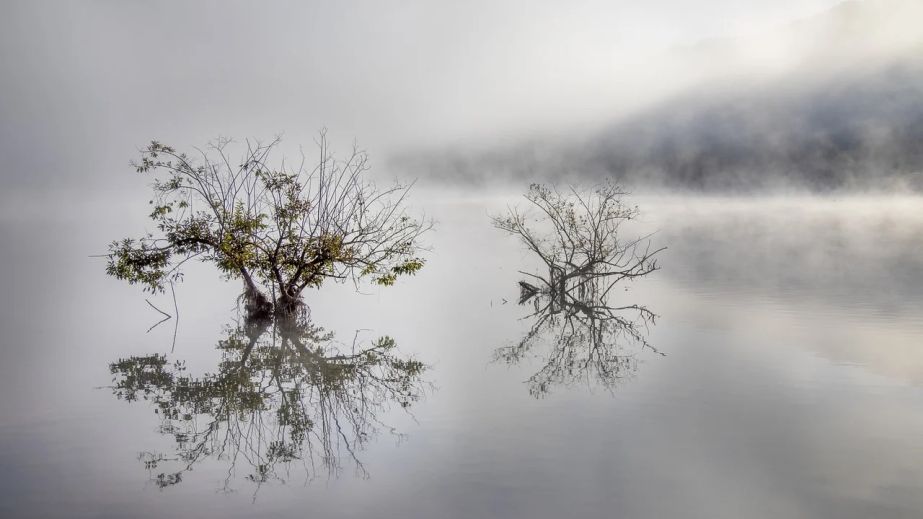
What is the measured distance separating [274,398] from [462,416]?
330cm

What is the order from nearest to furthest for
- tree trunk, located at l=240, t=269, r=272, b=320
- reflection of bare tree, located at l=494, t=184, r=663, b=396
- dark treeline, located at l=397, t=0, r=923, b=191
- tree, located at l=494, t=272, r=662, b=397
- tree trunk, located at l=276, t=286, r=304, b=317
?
tree, located at l=494, t=272, r=662, b=397 < reflection of bare tree, located at l=494, t=184, r=663, b=396 < tree trunk, located at l=276, t=286, r=304, b=317 < tree trunk, located at l=240, t=269, r=272, b=320 < dark treeline, located at l=397, t=0, r=923, b=191

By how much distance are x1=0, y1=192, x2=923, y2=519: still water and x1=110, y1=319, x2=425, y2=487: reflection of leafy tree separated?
0.06 m

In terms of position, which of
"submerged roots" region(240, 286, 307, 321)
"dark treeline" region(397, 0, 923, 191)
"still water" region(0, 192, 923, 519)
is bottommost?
"still water" region(0, 192, 923, 519)

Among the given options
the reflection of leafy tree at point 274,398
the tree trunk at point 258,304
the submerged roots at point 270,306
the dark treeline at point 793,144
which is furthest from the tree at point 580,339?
the dark treeline at point 793,144

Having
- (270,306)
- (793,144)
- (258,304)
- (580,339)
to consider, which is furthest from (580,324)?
(793,144)

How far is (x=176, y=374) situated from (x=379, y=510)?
841 centimetres

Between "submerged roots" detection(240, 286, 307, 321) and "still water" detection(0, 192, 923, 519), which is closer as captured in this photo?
"still water" detection(0, 192, 923, 519)

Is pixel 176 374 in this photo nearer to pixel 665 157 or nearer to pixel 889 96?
pixel 665 157

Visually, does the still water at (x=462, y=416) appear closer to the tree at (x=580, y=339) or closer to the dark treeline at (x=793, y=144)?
the tree at (x=580, y=339)

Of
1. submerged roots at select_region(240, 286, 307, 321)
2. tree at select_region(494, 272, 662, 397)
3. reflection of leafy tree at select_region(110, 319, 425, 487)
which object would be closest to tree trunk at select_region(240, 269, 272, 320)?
submerged roots at select_region(240, 286, 307, 321)

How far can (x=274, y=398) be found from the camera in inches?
520

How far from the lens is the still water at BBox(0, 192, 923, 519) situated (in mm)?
8516

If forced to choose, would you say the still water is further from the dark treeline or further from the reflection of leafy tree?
the dark treeline

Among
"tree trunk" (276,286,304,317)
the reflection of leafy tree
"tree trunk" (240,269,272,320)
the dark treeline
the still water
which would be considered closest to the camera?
the still water
